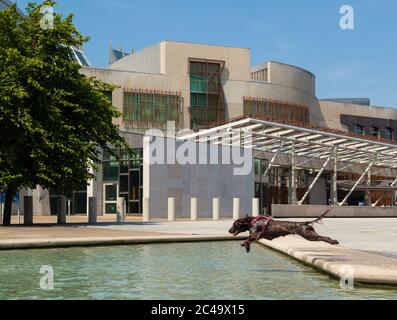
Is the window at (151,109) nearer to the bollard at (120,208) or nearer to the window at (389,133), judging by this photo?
the bollard at (120,208)

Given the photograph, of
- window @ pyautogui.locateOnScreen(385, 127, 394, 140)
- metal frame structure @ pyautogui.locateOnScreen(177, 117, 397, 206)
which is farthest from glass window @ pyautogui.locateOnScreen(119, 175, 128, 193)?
window @ pyautogui.locateOnScreen(385, 127, 394, 140)

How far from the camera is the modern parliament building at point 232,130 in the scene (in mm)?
48844

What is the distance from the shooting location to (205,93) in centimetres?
6962

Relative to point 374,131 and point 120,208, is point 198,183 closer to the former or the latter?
point 120,208

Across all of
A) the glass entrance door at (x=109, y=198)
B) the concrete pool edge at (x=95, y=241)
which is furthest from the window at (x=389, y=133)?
the concrete pool edge at (x=95, y=241)

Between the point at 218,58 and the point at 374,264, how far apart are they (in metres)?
59.6

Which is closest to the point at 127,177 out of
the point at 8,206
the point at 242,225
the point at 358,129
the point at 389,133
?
the point at 8,206

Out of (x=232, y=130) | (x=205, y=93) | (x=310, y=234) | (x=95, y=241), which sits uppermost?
(x=205, y=93)

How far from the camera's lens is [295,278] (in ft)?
37.9

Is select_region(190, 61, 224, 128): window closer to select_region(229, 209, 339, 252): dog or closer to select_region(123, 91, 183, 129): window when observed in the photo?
select_region(123, 91, 183, 129): window

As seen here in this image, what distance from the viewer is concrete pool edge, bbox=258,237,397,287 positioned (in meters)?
10.2

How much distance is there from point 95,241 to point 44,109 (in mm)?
12922
